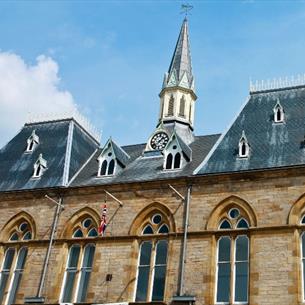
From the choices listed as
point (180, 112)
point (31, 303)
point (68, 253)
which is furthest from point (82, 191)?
point (180, 112)

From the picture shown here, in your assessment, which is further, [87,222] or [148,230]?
[87,222]

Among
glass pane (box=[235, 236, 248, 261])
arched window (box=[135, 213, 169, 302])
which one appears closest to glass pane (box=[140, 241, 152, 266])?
arched window (box=[135, 213, 169, 302])

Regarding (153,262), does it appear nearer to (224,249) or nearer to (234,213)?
(224,249)

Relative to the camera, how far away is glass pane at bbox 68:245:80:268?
29.9 metres

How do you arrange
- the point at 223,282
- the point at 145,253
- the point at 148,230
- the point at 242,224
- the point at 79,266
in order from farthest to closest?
the point at 79,266
the point at 148,230
the point at 145,253
the point at 242,224
the point at 223,282

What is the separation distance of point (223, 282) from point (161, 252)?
3736mm

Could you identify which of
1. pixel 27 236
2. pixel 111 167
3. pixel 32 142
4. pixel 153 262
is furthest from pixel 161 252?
pixel 32 142

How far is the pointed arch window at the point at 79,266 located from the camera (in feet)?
94.5

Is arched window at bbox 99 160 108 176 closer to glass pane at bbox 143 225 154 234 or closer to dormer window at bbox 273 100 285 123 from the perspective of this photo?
glass pane at bbox 143 225 154 234

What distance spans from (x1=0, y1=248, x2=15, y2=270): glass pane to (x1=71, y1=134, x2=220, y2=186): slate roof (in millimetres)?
5132

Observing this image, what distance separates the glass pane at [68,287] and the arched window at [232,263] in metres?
7.87

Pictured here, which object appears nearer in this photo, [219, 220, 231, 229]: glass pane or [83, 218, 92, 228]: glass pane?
[219, 220, 231, 229]: glass pane

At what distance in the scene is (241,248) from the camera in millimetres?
26750

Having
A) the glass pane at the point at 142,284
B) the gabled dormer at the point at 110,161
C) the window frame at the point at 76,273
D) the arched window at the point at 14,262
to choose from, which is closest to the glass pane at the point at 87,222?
the window frame at the point at 76,273
